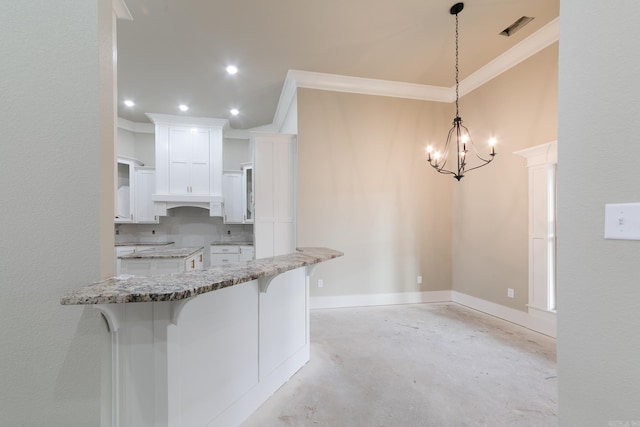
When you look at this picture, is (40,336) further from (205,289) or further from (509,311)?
(509,311)

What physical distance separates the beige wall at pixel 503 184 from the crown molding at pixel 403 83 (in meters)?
0.10

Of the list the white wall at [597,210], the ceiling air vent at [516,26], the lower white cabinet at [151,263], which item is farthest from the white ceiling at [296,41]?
the lower white cabinet at [151,263]

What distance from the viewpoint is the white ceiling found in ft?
8.28

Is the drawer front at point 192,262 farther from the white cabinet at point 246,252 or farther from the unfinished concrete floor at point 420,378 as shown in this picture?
the unfinished concrete floor at point 420,378

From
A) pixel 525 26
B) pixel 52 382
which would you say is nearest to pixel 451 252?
pixel 525 26

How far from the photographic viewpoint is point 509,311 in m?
3.21

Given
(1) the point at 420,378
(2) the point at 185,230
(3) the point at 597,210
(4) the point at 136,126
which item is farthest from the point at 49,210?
(4) the point at 136,126

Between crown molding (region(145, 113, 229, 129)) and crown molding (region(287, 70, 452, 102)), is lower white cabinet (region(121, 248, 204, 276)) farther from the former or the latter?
crown molding (region(287, 70, 452, 102))

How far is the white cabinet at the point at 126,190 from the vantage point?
4.93 m

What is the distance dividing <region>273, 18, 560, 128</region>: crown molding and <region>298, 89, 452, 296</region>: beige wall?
10cm

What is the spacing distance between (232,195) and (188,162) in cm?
106

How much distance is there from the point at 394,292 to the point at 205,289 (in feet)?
11.2

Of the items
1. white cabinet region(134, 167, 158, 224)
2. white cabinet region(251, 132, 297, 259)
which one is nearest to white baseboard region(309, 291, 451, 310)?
white cabinet region(251, 132, 297, 259)

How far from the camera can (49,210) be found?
104cm
